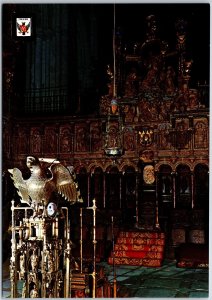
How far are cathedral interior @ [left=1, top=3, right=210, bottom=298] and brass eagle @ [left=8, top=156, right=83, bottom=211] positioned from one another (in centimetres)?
390

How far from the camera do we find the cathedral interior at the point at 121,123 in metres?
10.8

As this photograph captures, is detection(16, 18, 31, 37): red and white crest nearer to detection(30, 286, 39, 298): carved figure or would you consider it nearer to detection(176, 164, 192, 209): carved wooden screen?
detection(30, 286, 39, 298): carved figure

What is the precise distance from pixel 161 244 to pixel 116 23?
643cm

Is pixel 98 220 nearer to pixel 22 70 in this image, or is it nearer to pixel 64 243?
pixel 22 70

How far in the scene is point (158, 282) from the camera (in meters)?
8.45

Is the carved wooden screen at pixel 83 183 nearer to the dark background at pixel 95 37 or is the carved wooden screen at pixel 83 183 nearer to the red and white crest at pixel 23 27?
the dark background at pixel 95 37

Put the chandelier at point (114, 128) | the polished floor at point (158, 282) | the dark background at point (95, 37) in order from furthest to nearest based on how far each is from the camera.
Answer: the dark background at point (95, 37), the chandelier at point (114, 128), the polished floor at point (158, 282)

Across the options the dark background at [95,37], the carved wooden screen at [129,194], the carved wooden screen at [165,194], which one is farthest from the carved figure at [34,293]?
the dark background at [95,37]

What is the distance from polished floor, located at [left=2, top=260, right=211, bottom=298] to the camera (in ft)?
25.1

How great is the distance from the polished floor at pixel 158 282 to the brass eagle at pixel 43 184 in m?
2.20

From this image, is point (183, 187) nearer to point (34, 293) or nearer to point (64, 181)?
point (64, 181)

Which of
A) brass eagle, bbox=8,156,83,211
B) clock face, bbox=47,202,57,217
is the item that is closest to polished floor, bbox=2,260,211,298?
brass eagle, bbox=8,156,83,211

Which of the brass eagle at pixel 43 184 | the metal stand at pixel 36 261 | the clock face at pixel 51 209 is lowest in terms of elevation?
the metal stand at pixel 36 261

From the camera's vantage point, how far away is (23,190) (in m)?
5.85
